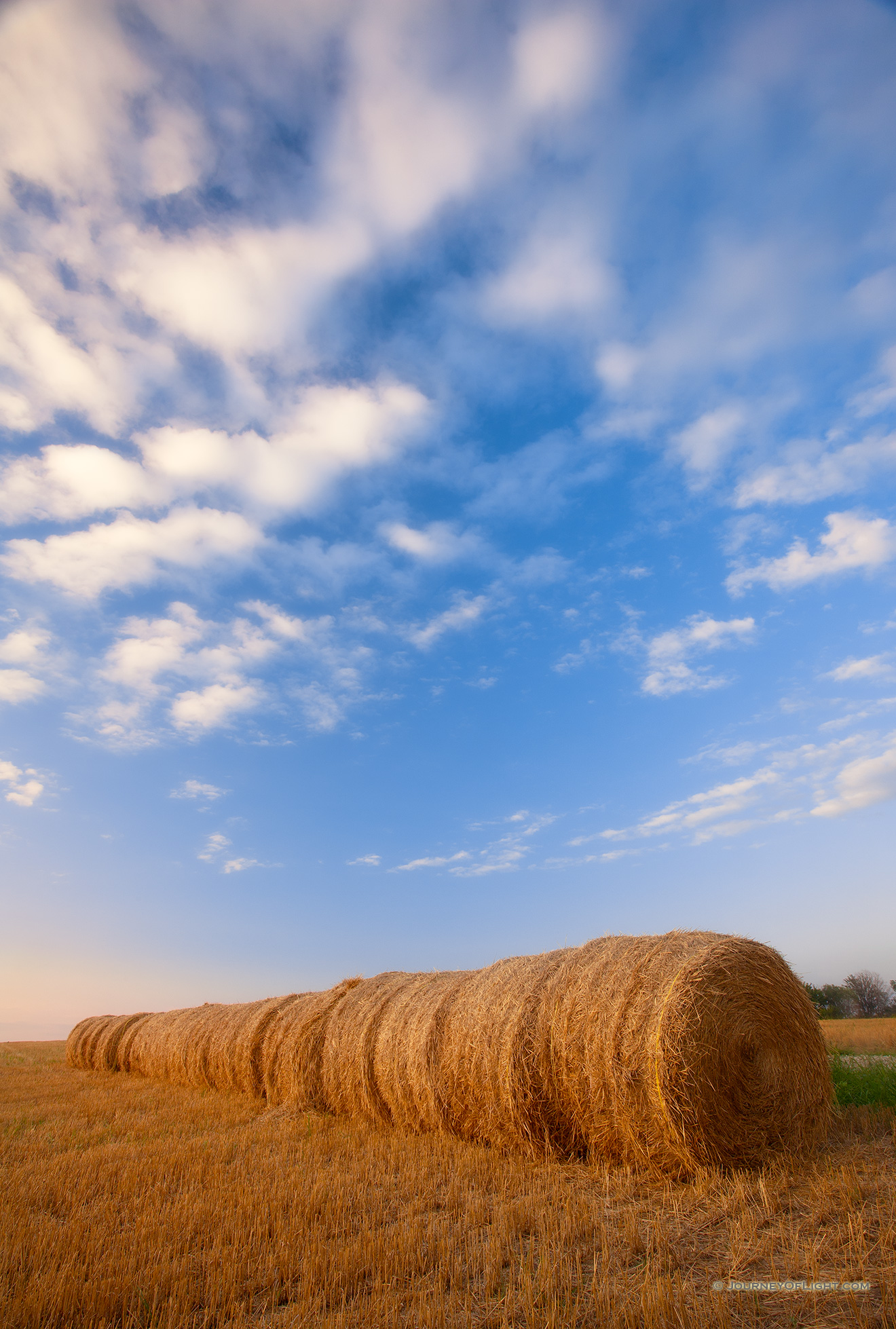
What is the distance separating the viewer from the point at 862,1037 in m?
14.4

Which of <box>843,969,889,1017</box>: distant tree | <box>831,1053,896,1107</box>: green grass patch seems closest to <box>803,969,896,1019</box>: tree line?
<box>843,969,889,1017</box>: distant tree

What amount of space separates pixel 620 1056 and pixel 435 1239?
76.9 inches

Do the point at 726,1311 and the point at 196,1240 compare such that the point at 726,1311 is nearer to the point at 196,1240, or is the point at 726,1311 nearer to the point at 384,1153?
the point at 196,1240

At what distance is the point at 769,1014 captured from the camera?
5.69m

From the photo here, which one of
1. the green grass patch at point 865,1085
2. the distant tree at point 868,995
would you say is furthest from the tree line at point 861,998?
the green grass patch at point 865,1085

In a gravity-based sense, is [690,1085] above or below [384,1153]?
above

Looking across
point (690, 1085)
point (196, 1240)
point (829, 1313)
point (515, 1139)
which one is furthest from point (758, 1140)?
point (196, 1240)

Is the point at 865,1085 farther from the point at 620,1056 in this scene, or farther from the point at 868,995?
the point at 868,995

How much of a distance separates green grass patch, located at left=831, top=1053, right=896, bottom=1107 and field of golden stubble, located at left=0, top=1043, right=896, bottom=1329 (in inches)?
20.9

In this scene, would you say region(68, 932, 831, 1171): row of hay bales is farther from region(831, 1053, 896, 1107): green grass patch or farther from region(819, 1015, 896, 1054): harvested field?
region(819, 1015, 896, 1054): harvested field

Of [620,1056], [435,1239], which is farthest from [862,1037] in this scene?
[435,1239]

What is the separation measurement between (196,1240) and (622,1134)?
3137 millimetres

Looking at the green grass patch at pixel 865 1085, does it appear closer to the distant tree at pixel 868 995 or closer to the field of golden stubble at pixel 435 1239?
the field of golden stubble at pixel 435 1239

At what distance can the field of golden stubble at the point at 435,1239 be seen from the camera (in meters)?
3.24
